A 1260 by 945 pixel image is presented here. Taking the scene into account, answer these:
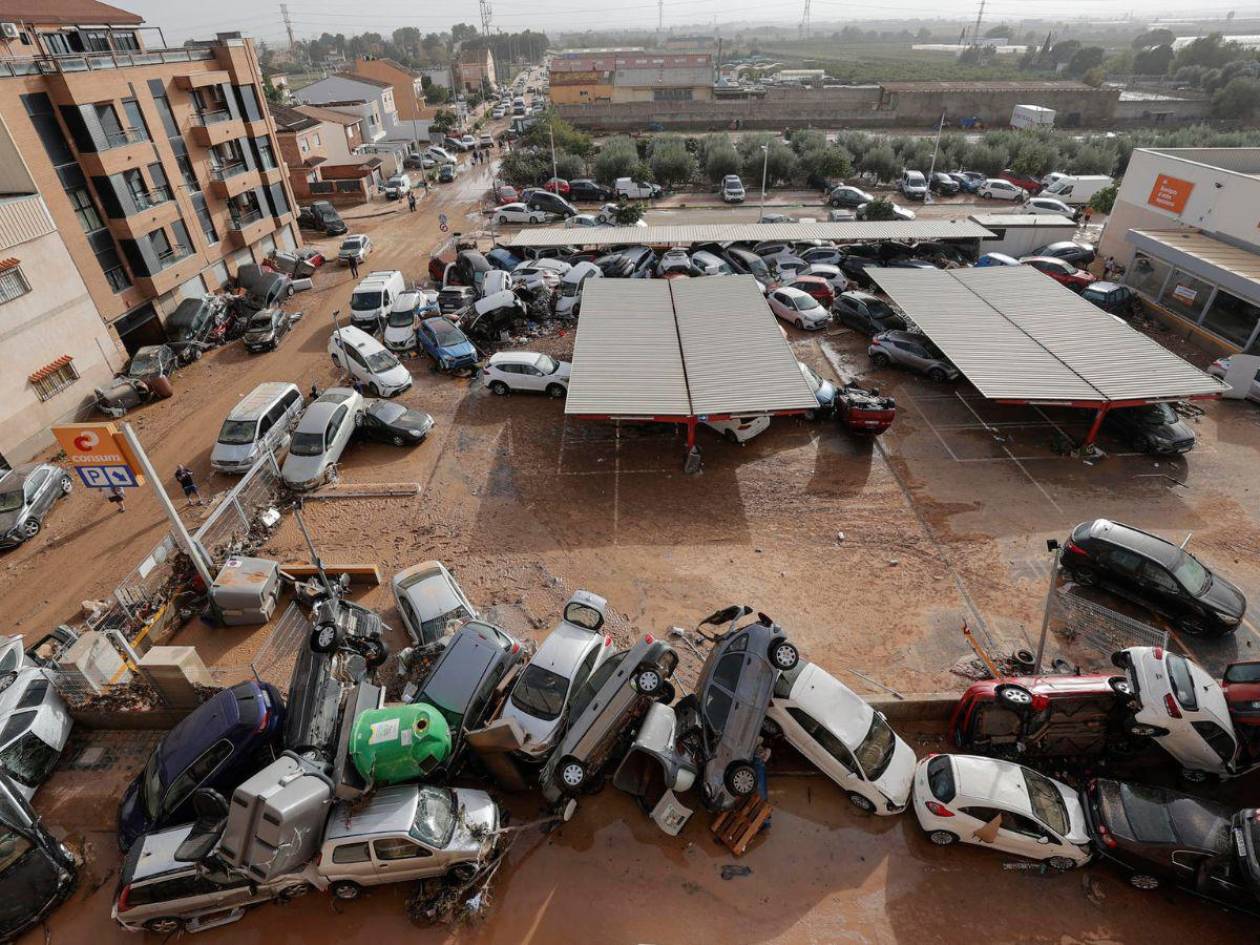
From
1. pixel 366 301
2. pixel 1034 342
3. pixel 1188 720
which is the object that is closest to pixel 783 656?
pixel 1188 720

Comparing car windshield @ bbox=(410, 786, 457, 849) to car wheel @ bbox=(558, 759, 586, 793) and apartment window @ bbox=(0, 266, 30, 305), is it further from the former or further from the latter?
apartment window @ bbox=(0, 266, 30, 305)

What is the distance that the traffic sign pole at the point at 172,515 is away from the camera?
39.7 ft

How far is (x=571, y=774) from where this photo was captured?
9617 mm

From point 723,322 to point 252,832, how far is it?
57.8 ft

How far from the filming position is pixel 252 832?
838 cm

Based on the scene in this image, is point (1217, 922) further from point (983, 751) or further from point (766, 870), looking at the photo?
point (766, 870)

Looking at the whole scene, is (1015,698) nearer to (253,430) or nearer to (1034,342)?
(1034,342)

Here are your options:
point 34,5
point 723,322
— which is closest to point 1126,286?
point 723,322

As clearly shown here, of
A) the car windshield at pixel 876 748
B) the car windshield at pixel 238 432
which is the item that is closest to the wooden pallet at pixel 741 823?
the car windshield at pixel 876 748

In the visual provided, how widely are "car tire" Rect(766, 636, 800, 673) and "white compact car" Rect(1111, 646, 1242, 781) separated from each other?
17.1 feet

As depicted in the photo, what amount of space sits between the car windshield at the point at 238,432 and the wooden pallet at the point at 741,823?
52.2 feet

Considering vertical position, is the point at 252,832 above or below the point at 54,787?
above

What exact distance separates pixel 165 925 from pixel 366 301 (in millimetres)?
22262

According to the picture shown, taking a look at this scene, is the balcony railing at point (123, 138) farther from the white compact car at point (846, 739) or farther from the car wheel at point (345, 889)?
the white compact car at point (846, 739)
